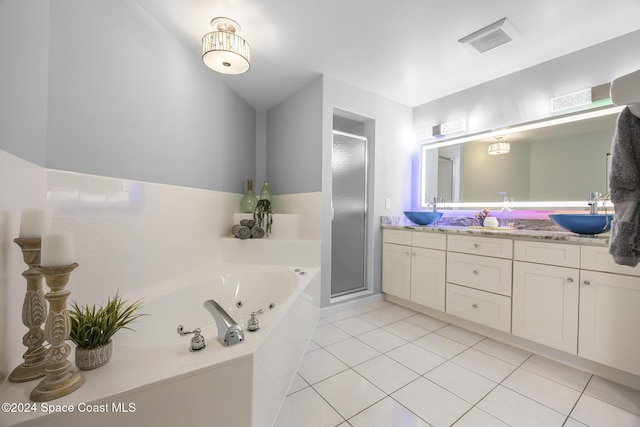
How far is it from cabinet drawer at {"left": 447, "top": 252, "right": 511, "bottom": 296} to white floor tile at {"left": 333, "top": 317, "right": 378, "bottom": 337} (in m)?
0.84

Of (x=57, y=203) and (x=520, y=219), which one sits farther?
(x=520, y=219)

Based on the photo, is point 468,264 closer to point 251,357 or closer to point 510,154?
point 510,154

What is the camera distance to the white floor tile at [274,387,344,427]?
1.18 metres

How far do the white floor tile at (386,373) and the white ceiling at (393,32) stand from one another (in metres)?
2.35

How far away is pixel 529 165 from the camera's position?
7.56ft

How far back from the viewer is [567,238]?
5.24 feet

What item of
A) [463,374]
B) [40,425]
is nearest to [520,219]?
[463,374]

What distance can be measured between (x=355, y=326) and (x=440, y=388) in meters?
0.87

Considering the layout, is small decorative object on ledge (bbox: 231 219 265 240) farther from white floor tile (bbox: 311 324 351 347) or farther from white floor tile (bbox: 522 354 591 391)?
white floor tile (bbox: 522 354 591 391)

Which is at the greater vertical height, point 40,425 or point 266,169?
point 266,169

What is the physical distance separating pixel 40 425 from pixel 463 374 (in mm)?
1918

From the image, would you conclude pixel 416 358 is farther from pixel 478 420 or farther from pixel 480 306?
pixel 480 306

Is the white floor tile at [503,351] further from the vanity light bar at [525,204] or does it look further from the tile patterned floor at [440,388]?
the vanity light bar at [525,204]

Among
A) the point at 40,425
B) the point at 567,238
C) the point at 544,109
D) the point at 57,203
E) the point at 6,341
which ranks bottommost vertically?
the point at 40,425
